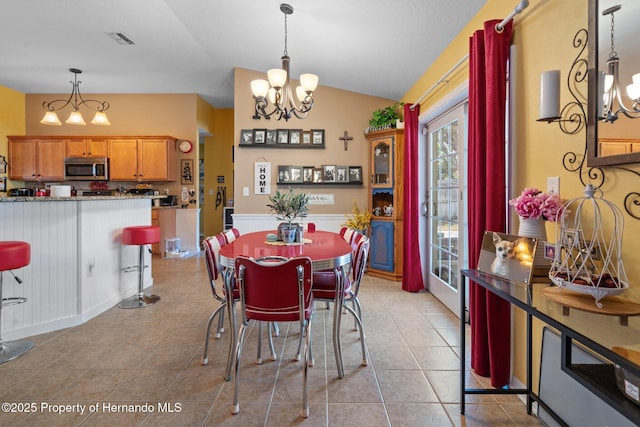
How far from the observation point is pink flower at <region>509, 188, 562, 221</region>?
1492 mm

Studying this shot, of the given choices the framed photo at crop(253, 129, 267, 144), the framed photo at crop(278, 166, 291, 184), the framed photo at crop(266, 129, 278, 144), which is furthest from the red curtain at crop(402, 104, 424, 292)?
the framed photo at crop(253, 129, 267, 144)

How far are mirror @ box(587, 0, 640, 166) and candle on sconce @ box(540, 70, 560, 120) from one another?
0.39ft

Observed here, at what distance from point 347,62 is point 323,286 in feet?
Answer: 9.73

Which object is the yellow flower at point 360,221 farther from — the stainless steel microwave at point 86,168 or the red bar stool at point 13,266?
the stainless steel microwave at point 86,168

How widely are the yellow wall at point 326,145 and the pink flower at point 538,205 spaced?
3.45 metres

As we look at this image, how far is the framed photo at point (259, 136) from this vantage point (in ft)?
16.1

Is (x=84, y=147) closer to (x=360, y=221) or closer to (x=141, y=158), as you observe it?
(x=141, y=158)

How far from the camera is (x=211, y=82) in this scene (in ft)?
19.0

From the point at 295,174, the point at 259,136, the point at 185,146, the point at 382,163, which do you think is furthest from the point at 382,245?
the point at 185,146

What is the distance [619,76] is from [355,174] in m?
3.77

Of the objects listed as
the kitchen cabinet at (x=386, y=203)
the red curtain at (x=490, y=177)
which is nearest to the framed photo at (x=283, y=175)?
the kitchen cabinet at (x=386, y=203)

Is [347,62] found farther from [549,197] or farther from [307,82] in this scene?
[549,197]

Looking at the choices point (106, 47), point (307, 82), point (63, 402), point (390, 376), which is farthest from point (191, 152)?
point (390, 376)

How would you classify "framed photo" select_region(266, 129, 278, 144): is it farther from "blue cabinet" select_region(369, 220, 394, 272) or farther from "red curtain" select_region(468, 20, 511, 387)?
"red curtain" select_region(468, 20, 511, 387)
